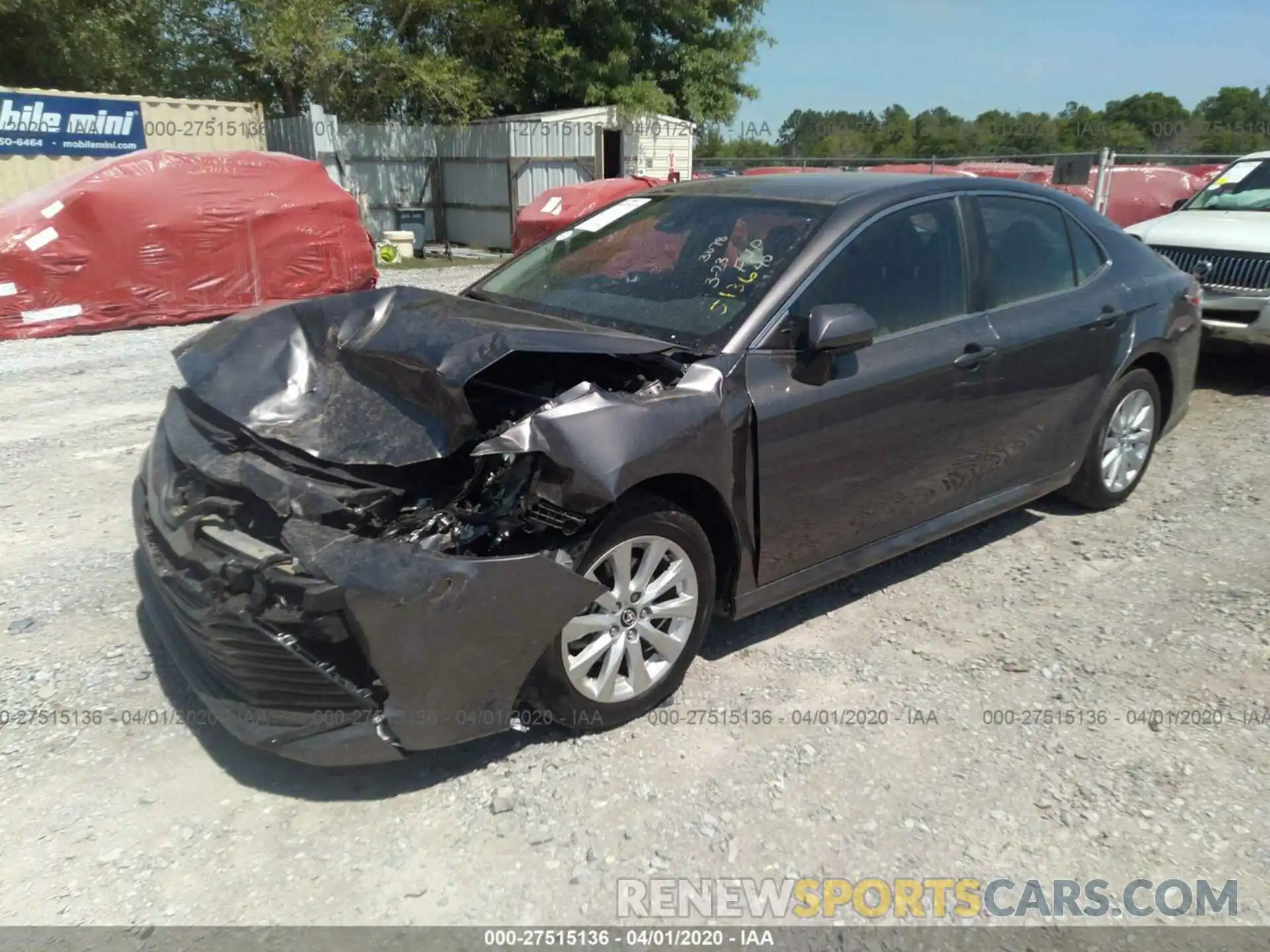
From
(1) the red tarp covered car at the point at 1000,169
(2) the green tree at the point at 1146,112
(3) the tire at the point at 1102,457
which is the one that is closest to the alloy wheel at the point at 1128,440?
(3) the tire at the point at 1102,457

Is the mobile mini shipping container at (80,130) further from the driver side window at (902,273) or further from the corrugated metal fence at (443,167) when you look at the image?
the driver side window at (902,273)

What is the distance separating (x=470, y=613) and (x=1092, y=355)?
3391mm

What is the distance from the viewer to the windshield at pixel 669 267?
11.4ft

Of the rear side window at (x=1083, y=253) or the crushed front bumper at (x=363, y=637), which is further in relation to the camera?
the rear side window at (x=1083, y=253)

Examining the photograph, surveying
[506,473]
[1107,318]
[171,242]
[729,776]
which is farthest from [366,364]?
[171,242]

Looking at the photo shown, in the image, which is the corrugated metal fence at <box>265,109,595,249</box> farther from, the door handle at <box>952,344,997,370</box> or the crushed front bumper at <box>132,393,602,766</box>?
the crushed front bumper at <box>132,393,602,766</box>

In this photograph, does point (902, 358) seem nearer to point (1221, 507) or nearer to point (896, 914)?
point (896, 914)

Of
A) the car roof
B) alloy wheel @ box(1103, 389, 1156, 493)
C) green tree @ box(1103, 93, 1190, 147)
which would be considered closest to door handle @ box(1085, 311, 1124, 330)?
alloy wheel @ box(1103, 389, 1156, 493)

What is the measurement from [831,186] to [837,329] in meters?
1.00

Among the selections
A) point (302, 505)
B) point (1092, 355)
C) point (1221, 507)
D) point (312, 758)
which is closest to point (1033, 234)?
point (1092, 355)

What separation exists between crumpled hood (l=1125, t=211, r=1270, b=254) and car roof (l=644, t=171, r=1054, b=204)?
3.92 m

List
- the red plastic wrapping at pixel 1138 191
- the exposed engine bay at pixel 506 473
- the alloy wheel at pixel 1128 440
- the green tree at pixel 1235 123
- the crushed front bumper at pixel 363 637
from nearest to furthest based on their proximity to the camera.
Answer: the crushed front bumper at pixel 363 637
the exposed engine bay at pixel 506 473
the alloy wheel at pixel 1128 440
the red plastic wrapping at pixel 1138 191
the green tree at pixel 1235 123

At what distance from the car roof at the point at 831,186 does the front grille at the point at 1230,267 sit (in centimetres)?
383

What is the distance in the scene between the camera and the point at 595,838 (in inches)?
105
